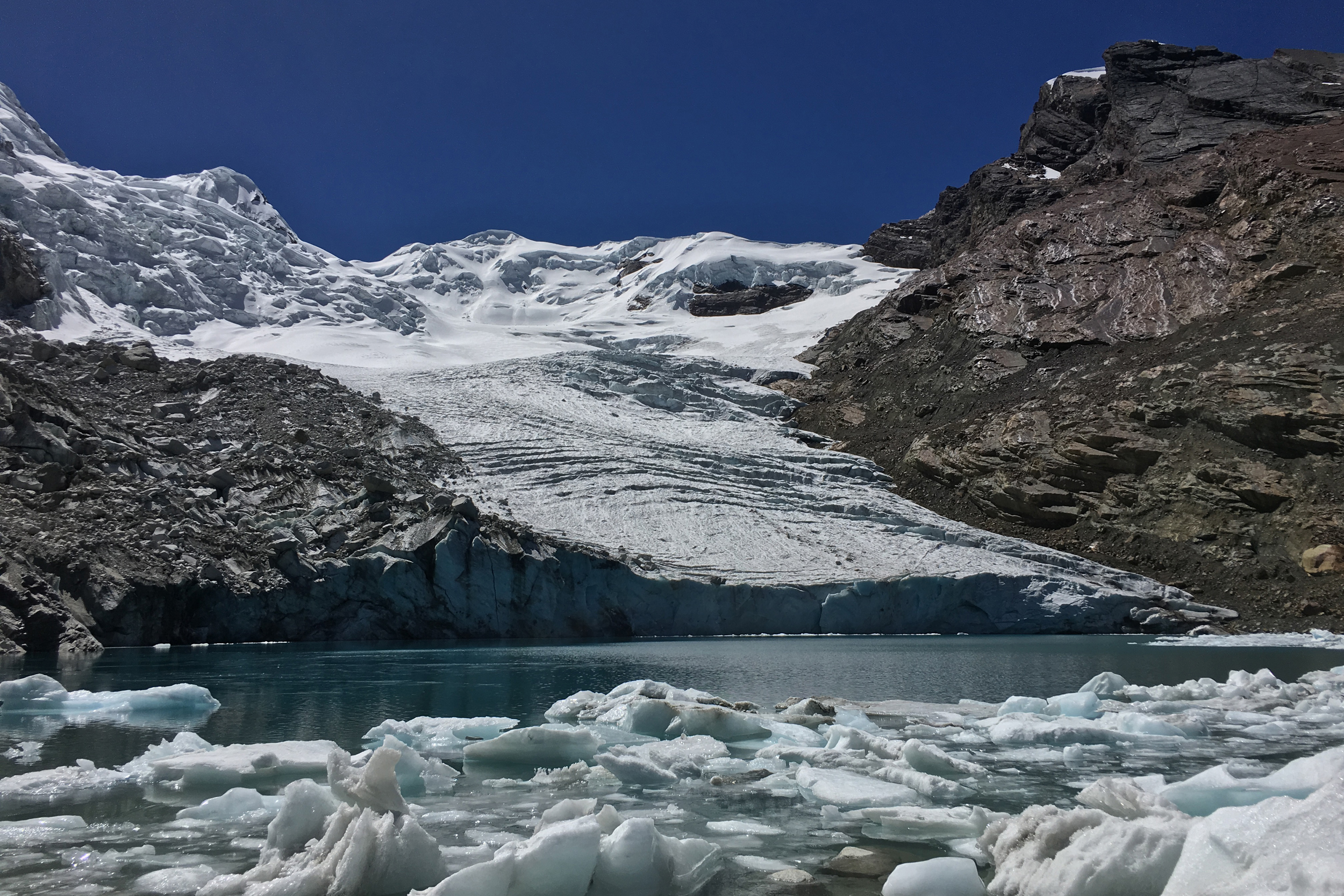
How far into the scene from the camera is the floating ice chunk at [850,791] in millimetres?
6105

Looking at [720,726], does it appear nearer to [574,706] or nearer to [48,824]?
[574,706]

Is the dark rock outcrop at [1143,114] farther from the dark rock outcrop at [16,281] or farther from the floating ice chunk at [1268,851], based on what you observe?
the dark rock outcrop at [16,281]

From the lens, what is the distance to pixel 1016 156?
243 ft

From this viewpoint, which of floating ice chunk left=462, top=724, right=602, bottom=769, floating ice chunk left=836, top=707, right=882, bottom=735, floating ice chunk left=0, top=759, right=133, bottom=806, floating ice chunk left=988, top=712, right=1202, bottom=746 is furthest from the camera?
floating ice chunk left=836, top=707, right=882, bottom=735

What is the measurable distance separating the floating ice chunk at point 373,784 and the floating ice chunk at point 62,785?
2.40m

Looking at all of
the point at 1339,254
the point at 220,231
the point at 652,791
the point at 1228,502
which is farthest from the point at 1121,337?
the point at 220,231

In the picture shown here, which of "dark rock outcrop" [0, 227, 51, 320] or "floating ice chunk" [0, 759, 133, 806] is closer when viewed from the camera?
"floating ice chunk" [0, 759, 133, 806]

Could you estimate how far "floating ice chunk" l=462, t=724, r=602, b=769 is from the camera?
25.2ft

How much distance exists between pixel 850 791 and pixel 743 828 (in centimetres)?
117

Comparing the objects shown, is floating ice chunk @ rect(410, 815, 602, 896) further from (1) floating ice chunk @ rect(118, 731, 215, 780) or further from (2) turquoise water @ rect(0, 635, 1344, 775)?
(2) turquoise water @ rect(0, 635, 1344, 775)

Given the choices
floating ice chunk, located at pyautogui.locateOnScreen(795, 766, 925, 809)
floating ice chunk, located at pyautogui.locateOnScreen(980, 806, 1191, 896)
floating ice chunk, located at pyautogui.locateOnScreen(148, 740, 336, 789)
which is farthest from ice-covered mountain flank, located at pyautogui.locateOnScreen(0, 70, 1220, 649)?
floating ice chunk, located at pyautogui.locateOnScreen(980, 806, 1191, 896)

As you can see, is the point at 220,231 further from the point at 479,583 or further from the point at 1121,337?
the point at 1121,337

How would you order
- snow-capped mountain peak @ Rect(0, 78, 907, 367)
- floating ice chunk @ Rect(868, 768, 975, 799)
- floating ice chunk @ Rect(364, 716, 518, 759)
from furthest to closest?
snow-capped mountain peak @ Rect(0, 78, 907, 367) < floating ice chunk @ Rect(364, 716, 518, 759) < floating ice chunk @ Rect(868, 768, 975, 799)

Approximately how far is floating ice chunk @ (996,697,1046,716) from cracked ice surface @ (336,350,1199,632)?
617 inches
